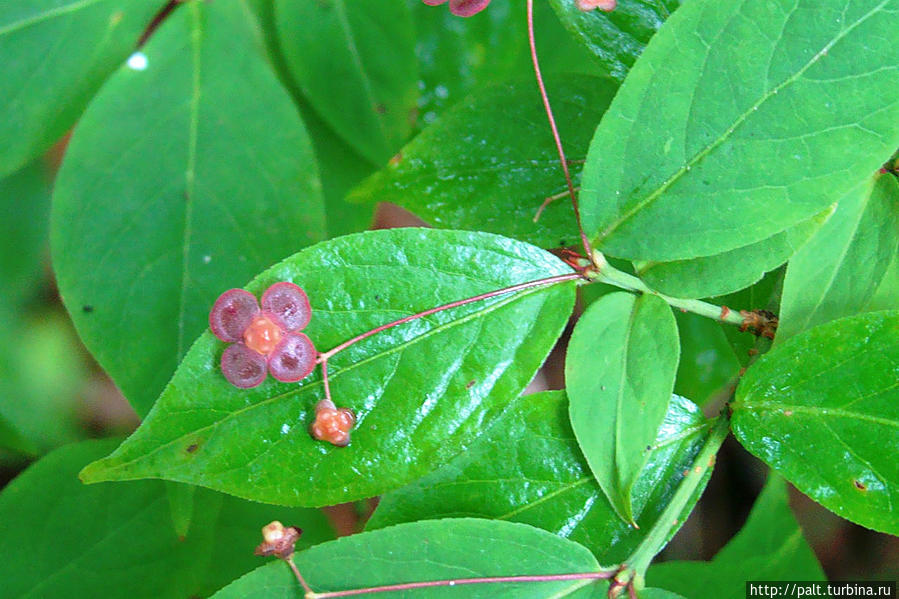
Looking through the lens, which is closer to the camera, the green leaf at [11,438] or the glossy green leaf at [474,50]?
the green leaf at [11,438]

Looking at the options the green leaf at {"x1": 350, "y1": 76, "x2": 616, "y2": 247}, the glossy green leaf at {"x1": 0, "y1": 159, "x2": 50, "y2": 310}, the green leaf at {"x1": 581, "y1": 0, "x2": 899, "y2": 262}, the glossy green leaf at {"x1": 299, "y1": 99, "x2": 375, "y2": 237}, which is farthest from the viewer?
the glossy green leaf at {"x1": 0, "y1": 159, "x2": 50, "y2": 310}

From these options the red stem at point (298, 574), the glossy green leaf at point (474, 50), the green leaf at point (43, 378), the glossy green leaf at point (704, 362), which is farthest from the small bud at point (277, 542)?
the green leaf at point (43, 378)

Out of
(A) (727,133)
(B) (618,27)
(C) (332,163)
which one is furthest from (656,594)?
(C) (332,163)

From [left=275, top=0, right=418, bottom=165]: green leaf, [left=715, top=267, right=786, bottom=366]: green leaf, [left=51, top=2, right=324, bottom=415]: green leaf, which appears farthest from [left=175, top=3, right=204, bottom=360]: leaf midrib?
[left=715, top=267, right=786, bottom=366]: green leaf

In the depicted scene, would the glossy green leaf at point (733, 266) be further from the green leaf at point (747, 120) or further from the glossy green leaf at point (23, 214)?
the glossy green leaf at point (23, 214)

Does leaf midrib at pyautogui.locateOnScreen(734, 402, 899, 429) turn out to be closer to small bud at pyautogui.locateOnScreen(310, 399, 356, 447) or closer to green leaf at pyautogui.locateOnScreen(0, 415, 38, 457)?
small bud at pyautogui.locateOnScreen(310, 399, 356, 447)

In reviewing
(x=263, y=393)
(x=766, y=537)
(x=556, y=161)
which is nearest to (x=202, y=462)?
(x=263, y=393)

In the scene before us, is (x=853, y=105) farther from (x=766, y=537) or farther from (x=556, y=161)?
(x=766, y=537)
